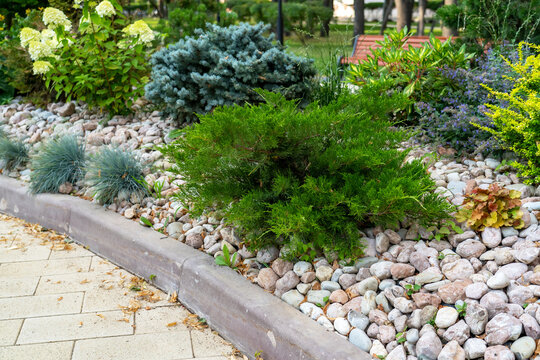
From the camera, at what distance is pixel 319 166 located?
2773 mm

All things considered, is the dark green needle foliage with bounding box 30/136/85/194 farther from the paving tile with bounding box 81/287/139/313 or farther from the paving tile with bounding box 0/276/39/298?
the paving tile with bounding box 81/287/139/313

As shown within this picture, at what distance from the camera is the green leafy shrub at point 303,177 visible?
249 cm

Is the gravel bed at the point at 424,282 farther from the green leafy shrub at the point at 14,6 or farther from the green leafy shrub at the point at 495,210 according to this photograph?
the green leafy shrub at the point at 14,6

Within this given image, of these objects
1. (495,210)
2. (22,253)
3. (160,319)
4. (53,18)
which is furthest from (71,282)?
(53,18)

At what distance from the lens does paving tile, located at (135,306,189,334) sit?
9.02 ft

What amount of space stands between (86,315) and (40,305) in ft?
1.04

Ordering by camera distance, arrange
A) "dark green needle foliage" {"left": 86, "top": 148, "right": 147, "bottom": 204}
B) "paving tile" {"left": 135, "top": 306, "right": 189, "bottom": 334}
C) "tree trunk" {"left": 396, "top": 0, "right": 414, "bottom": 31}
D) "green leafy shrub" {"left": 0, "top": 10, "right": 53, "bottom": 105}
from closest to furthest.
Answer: "paving tile" {"left": 135, "top": 306, "right": 189, "bottom": 334}, "dark green needle foliage" {"left": 86, "top": 148, "right": 147, "bottom": 204}, "green leafy shrub" {"left": 0, "top": 10, "right": 53, "bottom": 105}, "tree trunk" {"left": 396, "top": 0, "right": 414, "bottom": 31}

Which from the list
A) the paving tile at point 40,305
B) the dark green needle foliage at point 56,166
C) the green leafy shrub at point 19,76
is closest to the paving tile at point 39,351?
the paving tile at point 40,305

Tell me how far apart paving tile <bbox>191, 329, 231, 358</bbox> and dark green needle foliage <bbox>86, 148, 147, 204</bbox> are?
1.33 metres

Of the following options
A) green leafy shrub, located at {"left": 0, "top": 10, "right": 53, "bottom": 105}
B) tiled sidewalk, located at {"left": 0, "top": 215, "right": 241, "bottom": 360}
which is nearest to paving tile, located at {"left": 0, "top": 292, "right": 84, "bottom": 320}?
tiled sidewalk, located at {"left": 0, "top": 215, "right": 241, "bottom": 360}

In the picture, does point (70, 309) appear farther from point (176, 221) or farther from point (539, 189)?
point (539, 189)

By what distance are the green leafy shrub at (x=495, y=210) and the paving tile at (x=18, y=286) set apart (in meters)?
2.47

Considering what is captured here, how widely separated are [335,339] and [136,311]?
1.20 meters

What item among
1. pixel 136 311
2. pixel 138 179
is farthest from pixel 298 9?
pixel 136 311
